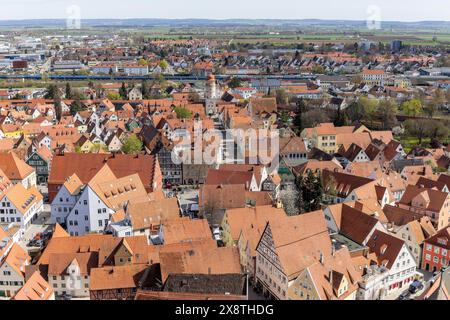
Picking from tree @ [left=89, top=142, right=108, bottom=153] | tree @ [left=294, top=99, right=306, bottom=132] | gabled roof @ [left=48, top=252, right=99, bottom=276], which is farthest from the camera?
tree @ [left=294, top=99, right=306, bottom=132]

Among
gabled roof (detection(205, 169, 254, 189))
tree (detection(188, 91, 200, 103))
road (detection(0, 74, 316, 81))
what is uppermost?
road (detection(0, 74, 316, 81))

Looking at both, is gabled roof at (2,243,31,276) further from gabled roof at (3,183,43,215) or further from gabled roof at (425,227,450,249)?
gabled roof at (425,227,450,249)

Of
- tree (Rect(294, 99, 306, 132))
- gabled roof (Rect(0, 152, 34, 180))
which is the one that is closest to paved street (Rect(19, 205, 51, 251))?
gabled roof (Rect(0, 152, 34, 180))

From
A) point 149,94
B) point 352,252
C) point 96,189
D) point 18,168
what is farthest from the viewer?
point 149,94

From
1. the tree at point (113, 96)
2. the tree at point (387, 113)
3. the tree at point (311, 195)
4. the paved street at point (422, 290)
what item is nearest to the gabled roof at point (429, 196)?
the tree at point (311, 195)

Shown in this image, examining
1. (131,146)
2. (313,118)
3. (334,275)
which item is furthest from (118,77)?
(334,275)

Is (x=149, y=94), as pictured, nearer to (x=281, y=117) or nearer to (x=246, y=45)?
(x=281, y=117)

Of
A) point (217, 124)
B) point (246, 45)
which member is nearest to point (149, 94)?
point (217, 124)
